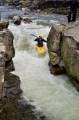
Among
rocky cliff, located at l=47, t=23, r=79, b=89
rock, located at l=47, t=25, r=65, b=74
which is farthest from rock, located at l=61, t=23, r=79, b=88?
rock, located at l=47, t=25, r=65, b=74

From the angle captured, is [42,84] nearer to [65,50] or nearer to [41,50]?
[65,50]

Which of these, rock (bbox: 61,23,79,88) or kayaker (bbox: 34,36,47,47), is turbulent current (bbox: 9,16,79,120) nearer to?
kayaker (bbox: 34,36,47,47)

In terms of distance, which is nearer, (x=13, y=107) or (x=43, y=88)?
(x=13, y=107)

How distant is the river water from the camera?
12.3 m

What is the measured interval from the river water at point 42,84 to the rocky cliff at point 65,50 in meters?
0.51

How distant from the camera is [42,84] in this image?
14703 mm

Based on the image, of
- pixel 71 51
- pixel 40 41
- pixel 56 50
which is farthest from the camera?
pixel 40 41

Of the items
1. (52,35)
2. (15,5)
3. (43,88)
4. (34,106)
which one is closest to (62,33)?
(52,35)

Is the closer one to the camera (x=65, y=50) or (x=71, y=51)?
(x=71, y=51)

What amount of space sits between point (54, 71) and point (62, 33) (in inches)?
70.7

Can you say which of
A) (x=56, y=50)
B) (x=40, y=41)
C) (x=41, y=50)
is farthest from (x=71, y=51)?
(x=40, y=41)

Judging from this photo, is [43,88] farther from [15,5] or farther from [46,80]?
[15,5]

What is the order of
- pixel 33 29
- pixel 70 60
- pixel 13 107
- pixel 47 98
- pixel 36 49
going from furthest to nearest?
pixel 33 29 → pixel 36 49 → pixel 70 60 → pixel 47 98 → pixel 13 107

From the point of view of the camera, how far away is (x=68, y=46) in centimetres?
1441
